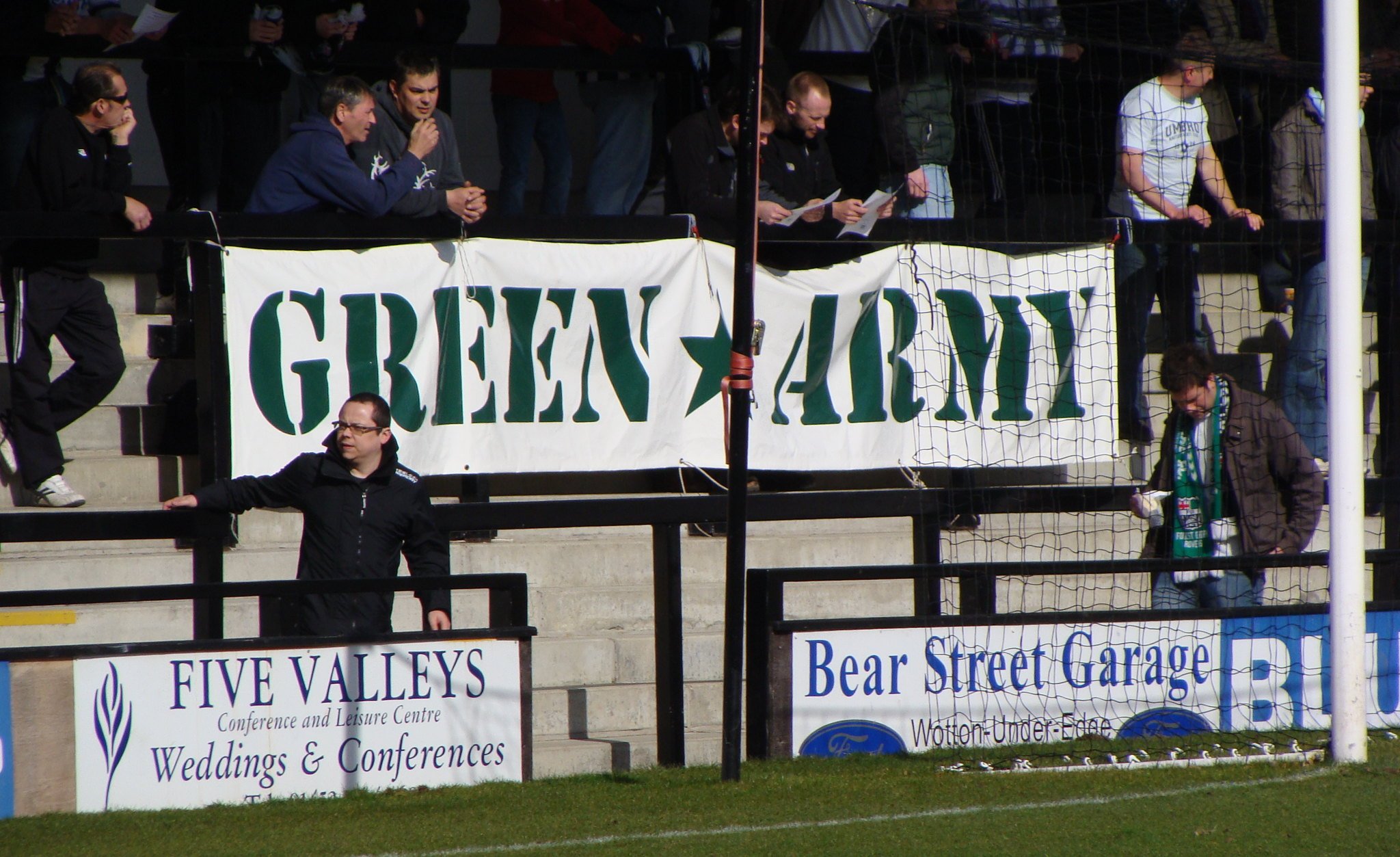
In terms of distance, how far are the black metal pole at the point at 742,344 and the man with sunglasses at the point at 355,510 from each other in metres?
1.28

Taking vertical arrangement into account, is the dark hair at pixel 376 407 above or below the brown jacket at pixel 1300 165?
below

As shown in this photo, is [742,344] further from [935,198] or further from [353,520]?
[935,198]

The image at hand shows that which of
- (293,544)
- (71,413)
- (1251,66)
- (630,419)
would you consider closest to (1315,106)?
(1251,66)

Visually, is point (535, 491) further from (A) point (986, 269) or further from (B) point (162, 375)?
(A) point (986, 269)

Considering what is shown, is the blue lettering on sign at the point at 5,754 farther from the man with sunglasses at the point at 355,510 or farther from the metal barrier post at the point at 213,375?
the metal barrier post at the point at 213,375

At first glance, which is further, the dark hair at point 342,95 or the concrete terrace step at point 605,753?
the dark hair at point 342,95

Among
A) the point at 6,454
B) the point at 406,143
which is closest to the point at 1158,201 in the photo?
the point at 406,143

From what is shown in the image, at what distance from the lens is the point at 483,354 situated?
23.7 feet

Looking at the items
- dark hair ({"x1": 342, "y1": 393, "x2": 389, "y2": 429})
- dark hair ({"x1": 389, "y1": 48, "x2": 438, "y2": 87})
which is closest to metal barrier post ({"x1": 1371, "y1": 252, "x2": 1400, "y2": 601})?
dark hair ({"x1": 342, "y1": 393, "x2": 389, "y2": 429})

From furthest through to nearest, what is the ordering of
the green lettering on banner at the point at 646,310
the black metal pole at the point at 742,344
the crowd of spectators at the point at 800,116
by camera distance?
1. the crowd of spectators at the point at 800,116
2. the green lettering on banner at the point at 646,310
3. the black metal pole at the point at 742,344

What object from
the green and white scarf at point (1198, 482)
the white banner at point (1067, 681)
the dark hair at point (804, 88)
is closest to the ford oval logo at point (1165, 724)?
the white banner at point (1067, 681)

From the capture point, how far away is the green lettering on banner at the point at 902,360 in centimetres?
787

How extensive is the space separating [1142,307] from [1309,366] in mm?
1114

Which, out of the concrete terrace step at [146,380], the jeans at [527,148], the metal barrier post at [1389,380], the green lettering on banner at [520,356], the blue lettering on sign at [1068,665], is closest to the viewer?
the blue lettering on sign at [1068,665]
